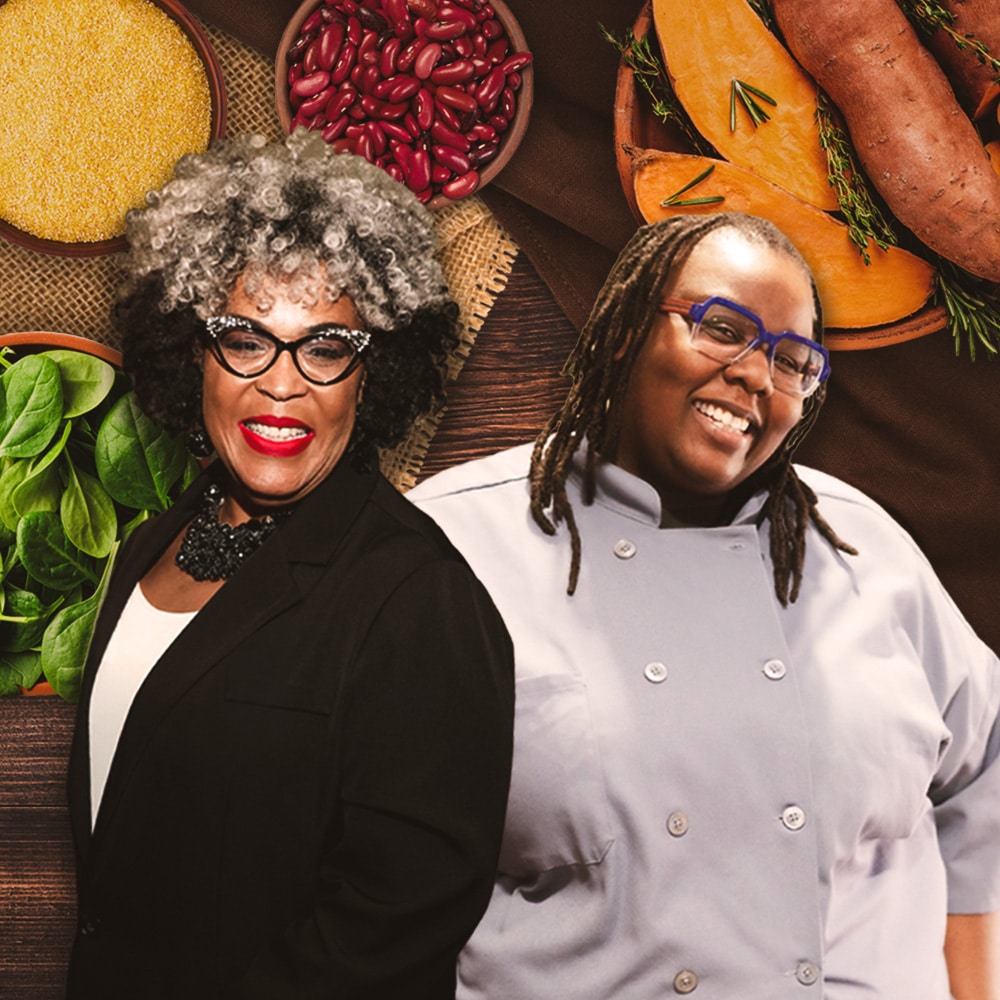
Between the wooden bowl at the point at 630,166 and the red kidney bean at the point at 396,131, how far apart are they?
0.27m

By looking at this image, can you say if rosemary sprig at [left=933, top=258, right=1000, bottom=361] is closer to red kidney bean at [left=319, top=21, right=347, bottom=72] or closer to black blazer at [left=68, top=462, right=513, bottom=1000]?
black blazer at [left=68, top=462, right=513, bottom=1000]

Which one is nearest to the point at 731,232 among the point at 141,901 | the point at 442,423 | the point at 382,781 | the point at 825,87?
the point at 825,87

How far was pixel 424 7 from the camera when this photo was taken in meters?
1.34

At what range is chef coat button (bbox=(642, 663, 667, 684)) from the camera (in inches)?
47.5

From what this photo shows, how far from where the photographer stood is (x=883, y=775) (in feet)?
4.05

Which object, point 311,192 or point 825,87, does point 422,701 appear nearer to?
point 311,192

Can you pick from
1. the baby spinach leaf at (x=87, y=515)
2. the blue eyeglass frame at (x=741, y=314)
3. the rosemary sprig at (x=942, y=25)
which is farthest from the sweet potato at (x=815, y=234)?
the baby spinach leaf at (x=87, y=515)

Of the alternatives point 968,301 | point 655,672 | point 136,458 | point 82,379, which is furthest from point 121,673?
point 968,301

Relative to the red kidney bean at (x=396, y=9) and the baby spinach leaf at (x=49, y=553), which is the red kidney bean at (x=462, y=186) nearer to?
the red kidney bean at (x=396, y=9)

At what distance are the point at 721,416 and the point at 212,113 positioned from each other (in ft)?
2.59

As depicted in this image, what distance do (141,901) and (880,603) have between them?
0.96 metres

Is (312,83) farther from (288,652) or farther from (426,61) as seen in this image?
(288,652)

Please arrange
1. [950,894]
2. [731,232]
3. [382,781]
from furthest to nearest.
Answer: [950,894]
[731,232]
[382,781]

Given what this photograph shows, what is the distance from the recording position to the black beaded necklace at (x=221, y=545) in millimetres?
1267
